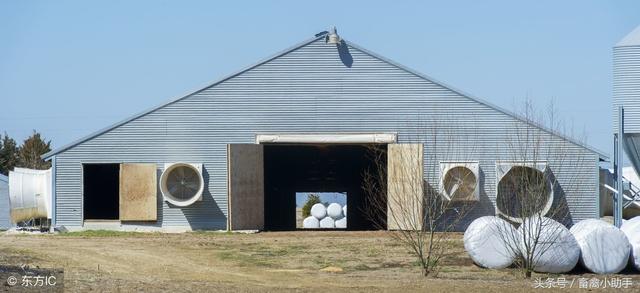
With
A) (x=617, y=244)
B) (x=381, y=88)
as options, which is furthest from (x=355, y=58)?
(x=617, y=244)

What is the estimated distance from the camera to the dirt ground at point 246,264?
21094 mm

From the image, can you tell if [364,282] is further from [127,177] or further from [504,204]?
[127,177]

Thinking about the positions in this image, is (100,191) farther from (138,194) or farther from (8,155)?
(8,155)

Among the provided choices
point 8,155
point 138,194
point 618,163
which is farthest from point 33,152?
point 618,163

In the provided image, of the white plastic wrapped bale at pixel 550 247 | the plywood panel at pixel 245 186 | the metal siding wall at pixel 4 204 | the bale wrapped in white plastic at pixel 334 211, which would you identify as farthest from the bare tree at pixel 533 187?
the bale wrapped in white plastic at pixel 334 211

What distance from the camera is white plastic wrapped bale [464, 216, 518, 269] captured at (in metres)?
25.5

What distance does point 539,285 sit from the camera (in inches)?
895

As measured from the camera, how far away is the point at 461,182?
120 feet

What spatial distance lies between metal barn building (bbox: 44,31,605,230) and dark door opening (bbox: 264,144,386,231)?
166cm

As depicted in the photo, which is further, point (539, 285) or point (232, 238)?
point (232, 238)

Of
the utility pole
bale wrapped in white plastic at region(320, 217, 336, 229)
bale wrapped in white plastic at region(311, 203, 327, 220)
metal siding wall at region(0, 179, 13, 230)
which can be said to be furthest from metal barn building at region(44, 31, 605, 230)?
bale wrapped in white plastic at region(311, 203, 327, 220)

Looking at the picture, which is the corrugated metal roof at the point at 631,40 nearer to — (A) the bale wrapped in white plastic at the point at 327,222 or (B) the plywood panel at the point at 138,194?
(B) the plywood panel at the point at 138,194

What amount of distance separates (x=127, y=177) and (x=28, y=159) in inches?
1255

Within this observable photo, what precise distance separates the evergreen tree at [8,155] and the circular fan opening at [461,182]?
44599mm
